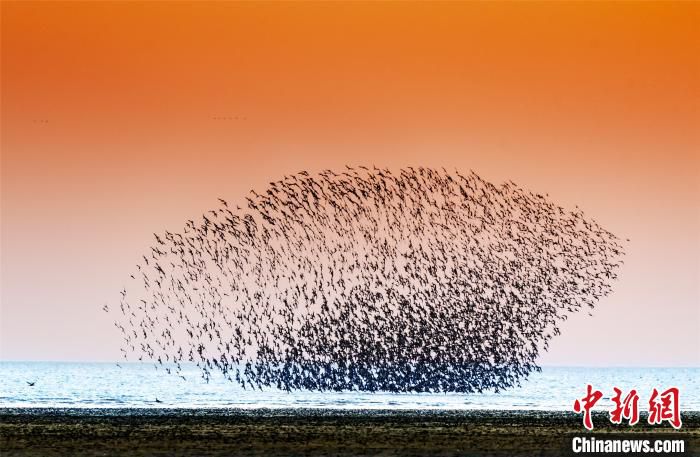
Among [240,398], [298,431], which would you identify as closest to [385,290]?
[240,398]

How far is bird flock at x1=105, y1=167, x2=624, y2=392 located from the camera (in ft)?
A: 28.2

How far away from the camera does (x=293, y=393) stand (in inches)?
356

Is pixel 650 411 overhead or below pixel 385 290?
below

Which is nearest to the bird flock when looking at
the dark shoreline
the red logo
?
the dark shoreline

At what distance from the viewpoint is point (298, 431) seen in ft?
22.0

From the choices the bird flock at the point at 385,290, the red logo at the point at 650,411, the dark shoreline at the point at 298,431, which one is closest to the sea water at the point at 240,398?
the bird flock at the point at 385,290

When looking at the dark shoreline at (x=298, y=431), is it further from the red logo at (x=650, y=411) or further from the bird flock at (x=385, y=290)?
the bird flock at (x=385, y=290)

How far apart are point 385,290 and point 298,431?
211 cm

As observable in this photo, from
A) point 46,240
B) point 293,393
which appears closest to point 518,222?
point 293,393

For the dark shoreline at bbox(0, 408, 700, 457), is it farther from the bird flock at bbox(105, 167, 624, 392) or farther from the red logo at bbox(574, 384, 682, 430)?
the bird flock at bbox(105, 167, 624, 392)

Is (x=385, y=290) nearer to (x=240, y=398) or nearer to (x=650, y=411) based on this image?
(x=240, y=398)

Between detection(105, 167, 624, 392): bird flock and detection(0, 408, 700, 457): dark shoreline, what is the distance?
748 mm

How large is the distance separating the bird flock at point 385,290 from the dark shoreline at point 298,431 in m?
0.75

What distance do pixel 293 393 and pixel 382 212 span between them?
152 centimetres
